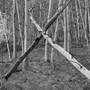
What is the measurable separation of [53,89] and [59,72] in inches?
74.4

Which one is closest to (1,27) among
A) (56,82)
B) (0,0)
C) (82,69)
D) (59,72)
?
(0,0)

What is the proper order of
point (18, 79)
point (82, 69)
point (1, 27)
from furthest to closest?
1. point (1, 27)
2. point (18, 79)
3. point (82, 69)

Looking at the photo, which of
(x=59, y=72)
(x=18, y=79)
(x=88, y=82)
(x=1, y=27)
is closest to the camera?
(x=88, y=82)

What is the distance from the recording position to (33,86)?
571cm

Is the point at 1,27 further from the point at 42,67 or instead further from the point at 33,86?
the point at 33,86

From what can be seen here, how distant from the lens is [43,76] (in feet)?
22.2

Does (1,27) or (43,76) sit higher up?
(1,27)

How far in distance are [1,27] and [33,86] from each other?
6362 mm

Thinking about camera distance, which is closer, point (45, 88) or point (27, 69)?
point (45, 88)

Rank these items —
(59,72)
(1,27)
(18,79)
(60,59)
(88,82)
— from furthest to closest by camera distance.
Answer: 1. (1,27)
2. (60,59)
3. (59,72)
4. (18,79)
5. (88,82)

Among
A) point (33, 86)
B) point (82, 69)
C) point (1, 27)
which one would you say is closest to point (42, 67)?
point (33, 86)

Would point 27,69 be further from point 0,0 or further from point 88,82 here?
point 0,0

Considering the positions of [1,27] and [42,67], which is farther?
[1,27]

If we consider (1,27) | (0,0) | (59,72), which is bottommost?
(59,72)
